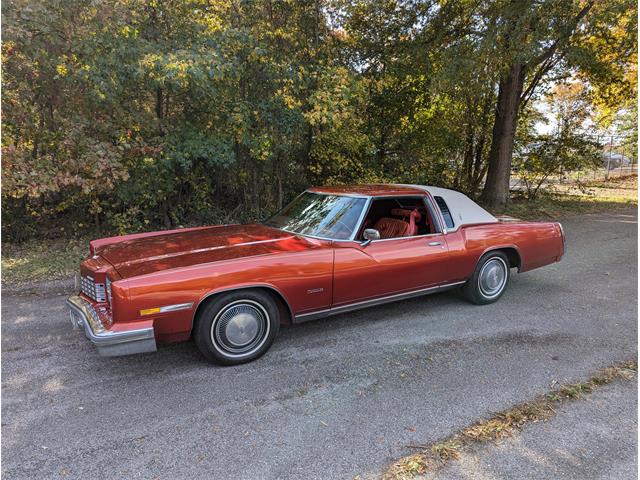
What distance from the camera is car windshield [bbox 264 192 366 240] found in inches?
158

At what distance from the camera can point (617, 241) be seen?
814 cm

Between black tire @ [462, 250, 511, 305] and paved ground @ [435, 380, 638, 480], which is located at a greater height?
black tire @ [462, 250, 511, 305]

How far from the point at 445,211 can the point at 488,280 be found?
97 cm

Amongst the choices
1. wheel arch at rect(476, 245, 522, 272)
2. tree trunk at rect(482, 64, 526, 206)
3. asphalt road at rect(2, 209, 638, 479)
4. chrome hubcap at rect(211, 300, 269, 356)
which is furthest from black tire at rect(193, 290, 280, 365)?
tree trunk at rect(482, 64, 526, 206)

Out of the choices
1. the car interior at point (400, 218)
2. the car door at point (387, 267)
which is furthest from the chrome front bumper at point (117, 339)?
the car interior at point (400, 218)

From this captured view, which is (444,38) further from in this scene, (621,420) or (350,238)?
(621,420)

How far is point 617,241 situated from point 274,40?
7.62 meters

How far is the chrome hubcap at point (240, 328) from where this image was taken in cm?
327

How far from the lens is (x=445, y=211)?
4.61m

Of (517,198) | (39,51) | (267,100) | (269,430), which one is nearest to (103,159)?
(39,51)

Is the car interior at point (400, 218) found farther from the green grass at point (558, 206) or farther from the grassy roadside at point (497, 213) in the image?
the green grass at point (558, 206)

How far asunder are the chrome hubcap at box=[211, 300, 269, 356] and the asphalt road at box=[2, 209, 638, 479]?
171 mm

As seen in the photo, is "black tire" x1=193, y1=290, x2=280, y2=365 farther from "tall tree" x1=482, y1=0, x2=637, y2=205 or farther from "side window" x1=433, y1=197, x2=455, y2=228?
"tall tree" x1=482, y1=0, x2=637, y2=205

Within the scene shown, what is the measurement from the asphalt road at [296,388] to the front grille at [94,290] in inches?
21.8
